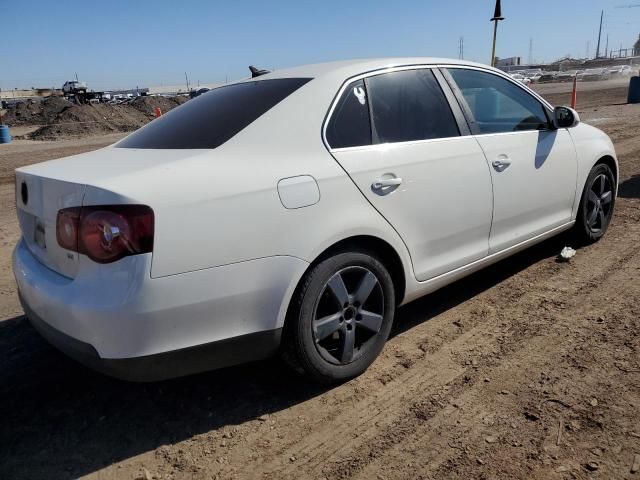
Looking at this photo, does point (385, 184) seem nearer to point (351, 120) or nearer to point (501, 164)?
point (351, 120)

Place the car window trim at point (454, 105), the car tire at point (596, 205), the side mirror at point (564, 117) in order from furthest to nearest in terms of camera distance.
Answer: the car tire at point (596, 205) → the side mirror at point (564, 117) → the car window trim at point (454, 105)

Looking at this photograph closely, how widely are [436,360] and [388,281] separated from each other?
598 millimetres

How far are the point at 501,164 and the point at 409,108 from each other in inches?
32.9

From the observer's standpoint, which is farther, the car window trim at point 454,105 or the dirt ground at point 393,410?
the car window trim at point 454,105

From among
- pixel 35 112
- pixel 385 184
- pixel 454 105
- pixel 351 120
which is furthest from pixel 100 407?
pixel 35 112

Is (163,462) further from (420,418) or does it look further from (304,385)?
(420,418)

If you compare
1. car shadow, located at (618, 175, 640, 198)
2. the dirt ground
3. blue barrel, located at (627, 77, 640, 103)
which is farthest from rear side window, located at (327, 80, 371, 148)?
blue barrel, located at (627, 77, 640, 103)

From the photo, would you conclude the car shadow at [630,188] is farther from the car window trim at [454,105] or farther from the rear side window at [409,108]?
the rear side window at [409,108]

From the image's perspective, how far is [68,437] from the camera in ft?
8.64

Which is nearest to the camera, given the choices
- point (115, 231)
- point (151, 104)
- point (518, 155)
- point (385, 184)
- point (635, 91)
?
point (115, 231)

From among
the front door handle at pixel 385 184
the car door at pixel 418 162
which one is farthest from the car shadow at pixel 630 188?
the front door handle at pixel 385 184

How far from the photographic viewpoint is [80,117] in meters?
27.4

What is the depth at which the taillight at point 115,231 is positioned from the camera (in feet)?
7.21

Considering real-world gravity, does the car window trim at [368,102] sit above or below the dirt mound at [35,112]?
above
